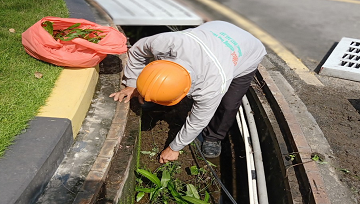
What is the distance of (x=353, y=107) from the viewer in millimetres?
3939

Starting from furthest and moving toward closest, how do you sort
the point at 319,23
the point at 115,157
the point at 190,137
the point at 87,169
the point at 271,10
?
the point at 271,10 < the point at 319,23 < the point at 190,137 < the point at 115,157 < the point at 87,169

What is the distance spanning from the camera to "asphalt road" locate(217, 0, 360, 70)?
5.56m

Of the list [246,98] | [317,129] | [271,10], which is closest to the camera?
[317,129]

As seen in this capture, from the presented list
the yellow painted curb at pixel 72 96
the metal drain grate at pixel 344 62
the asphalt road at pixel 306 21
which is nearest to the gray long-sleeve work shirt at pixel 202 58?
the yellow painted curb at pixel 72 96

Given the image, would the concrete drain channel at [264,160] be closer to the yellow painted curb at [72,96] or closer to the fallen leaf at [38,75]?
the yellow painted curb at [72,96]

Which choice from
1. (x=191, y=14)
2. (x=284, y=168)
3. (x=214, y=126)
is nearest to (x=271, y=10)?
(x=191, y=14)

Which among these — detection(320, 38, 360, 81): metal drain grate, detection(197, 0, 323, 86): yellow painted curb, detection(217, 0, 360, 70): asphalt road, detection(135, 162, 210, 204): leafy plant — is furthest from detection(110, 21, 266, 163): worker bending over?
detection(217, 0, 360, 70): asphalt road

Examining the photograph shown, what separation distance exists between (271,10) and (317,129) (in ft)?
14.7

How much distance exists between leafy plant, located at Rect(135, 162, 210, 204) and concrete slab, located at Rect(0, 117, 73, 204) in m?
0.99

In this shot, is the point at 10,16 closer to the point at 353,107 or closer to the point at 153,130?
the point at 153,130

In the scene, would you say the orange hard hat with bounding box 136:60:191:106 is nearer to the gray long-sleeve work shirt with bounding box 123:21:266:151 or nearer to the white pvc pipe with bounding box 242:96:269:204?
the gray long-sleeve work shirt with bounding box 123:21:266:151

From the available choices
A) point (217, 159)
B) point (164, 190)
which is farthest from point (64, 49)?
point (217, 159)

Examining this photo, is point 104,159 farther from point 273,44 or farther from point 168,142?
point 273,44

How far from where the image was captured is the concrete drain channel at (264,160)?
2.72 metres
